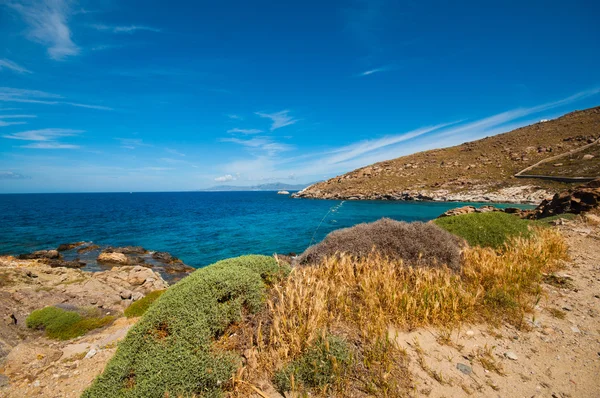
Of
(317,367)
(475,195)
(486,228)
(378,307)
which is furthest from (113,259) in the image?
(475,195)

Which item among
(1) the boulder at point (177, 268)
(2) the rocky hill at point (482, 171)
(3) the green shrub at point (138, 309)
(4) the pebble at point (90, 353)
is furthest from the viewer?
(2) the rocky hill at point (482, 171)

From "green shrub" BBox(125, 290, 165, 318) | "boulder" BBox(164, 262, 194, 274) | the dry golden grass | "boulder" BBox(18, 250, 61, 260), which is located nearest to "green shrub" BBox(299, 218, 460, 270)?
the dry golden grass

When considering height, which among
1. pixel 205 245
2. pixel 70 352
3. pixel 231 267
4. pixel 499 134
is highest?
pixel 499 134

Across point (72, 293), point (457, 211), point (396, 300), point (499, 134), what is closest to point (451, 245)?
point (396, 300)

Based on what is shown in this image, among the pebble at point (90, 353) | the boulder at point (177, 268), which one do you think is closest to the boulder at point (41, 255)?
the boulder at point (177, 268)

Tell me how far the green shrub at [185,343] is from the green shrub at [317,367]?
2.92 ft

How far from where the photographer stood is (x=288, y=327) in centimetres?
463

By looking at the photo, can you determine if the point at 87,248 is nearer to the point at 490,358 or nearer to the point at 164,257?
the point at 164,257

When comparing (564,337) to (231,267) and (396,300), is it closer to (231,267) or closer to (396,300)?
(396,300)

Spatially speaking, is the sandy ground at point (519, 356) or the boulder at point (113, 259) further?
the boulder at point (113, 259)

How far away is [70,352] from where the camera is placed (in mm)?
7074

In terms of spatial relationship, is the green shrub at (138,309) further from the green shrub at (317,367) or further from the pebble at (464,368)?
the pebble at (464,368)

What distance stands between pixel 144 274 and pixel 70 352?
10551mm

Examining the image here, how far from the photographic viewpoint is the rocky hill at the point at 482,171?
60.1 metres
